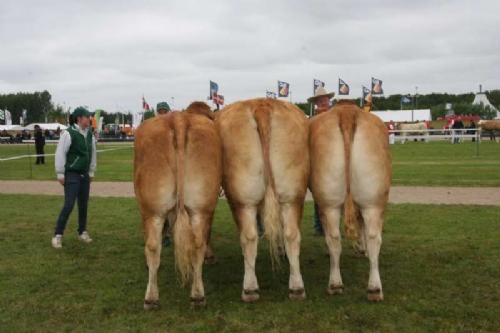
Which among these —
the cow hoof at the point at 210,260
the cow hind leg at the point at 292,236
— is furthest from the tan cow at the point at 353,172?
the cow hoof at the point at 210,260

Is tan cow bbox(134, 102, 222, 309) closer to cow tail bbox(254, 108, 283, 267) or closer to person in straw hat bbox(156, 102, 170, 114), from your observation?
cow tail bbox(254, 108, 283, 267)

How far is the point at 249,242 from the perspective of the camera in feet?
18.5

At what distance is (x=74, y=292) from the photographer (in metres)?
6.21

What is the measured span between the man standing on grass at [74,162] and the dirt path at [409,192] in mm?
6149

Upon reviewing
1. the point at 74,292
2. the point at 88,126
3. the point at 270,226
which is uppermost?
the point at 88,126

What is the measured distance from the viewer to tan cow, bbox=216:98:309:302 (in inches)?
221

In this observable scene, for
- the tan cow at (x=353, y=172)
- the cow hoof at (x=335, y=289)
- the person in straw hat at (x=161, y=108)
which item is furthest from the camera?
the person in straw hat at (x=161, y=108)

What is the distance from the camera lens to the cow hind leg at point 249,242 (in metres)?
5.65

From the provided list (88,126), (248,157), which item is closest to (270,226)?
(248,157)

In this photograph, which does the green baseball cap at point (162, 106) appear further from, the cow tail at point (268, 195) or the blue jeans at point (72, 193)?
the cow tail at point (268, 195)

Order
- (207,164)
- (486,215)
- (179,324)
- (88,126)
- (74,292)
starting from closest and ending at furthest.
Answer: (179,324) < (207,164) < (74,292) < (88,126) < (486,215)

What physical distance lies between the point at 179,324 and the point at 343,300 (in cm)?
179

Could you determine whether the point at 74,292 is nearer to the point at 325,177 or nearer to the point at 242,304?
the point at 242,304

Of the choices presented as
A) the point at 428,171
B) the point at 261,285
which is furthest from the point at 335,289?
the point at 428,171
